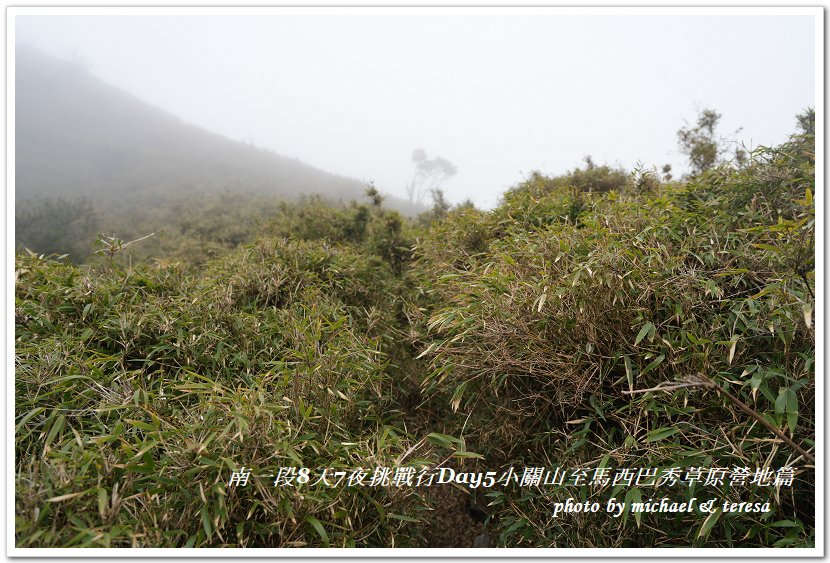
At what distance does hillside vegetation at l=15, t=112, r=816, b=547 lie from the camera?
3.88 feet

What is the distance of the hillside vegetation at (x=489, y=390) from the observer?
3.88ft

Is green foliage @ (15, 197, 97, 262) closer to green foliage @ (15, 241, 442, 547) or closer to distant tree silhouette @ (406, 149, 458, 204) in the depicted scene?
green foliage @ (15, 241, 442, 547)

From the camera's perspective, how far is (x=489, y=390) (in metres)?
1.83

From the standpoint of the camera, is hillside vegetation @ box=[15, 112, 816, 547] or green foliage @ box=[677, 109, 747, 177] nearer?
hillside vegetation @ box=[15, 112, 816, 547]

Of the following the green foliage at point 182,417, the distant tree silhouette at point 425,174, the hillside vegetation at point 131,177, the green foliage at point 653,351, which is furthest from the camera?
the distant tree silhouette at point 425,174

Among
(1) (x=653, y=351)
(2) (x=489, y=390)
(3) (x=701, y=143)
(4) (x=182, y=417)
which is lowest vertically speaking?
(4) (x=182, y=417)

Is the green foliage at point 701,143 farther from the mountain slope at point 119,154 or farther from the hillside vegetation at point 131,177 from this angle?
the mountain slope at point 119,154

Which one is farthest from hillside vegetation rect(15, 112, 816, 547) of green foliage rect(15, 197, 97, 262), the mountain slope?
the mountain slope

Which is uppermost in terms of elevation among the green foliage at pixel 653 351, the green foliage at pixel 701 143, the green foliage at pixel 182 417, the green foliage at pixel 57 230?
the green foliage at pixel 701 143

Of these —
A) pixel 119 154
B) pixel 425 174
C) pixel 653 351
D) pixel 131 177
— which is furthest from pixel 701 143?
pixel 119 154

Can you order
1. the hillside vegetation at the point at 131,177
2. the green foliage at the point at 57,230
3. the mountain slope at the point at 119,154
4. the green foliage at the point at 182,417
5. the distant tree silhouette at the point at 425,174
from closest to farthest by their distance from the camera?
the green foliage at the point at 182,417 < the green foliage at the point at 57,230 < the hillside vegetation at the point at 131,177 < the mountain slope at the point at 119,154 < the distant tree silhouette at the point at 425,174

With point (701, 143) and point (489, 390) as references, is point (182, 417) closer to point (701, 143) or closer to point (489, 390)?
point (489, 390)

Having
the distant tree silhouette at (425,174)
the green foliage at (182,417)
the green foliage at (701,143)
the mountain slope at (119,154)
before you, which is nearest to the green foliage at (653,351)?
the green foliage at (182,417)

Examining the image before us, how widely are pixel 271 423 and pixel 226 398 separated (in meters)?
0.23
